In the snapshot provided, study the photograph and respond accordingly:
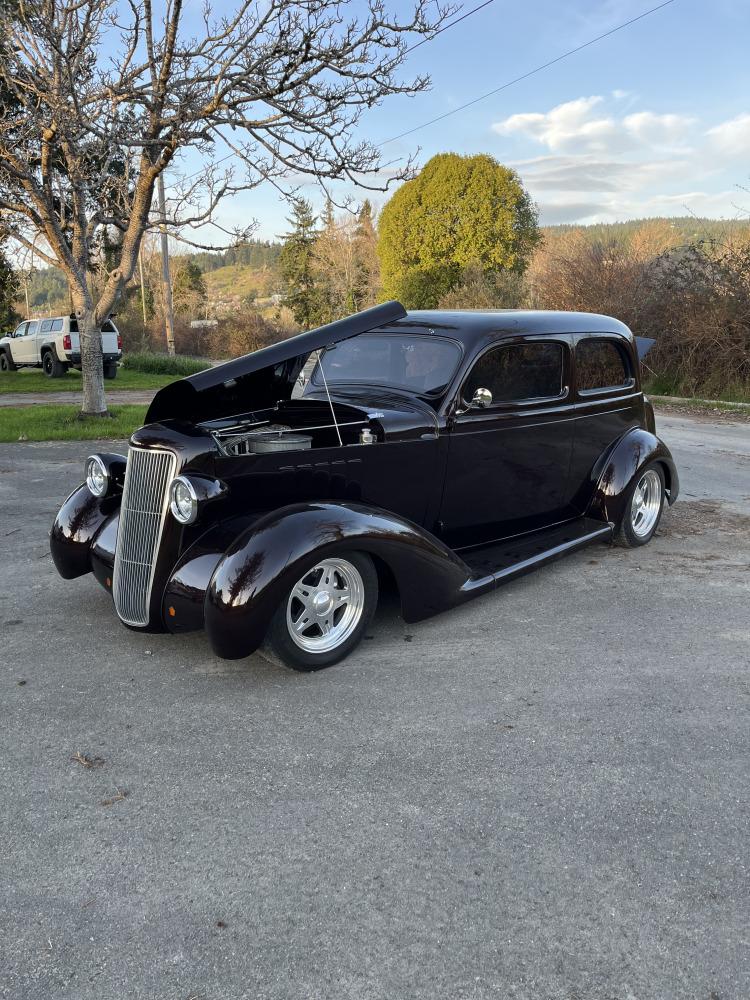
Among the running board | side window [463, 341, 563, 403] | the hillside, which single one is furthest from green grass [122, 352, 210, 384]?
the hillside

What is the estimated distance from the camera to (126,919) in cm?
214

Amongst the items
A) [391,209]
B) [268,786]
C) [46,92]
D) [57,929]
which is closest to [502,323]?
[268,786]

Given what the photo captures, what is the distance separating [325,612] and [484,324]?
2.16 meters

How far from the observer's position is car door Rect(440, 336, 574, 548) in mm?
4547

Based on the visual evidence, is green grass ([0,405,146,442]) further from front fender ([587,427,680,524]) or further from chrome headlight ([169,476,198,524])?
chrome headlight ([169,476,198,524])

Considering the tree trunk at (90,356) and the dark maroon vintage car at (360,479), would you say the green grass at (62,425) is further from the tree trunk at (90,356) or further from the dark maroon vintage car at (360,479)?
the dark maroon vintage car at (360,479)

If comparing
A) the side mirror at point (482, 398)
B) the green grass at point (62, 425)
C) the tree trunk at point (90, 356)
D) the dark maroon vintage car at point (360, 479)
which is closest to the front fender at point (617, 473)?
the dark maroon vintage car at point (360, 479)

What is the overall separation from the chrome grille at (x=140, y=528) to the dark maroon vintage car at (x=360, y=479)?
10mm

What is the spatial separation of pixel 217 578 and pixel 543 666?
1697mm

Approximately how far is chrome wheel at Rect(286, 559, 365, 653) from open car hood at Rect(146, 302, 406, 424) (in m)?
1.15

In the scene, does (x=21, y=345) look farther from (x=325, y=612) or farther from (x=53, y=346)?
(x=325, y=612)

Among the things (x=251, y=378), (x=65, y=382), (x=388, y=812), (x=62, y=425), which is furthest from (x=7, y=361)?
(x=388, y=812)

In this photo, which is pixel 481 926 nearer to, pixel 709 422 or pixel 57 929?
pixel 57 929

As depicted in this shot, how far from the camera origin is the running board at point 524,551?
171 inches
